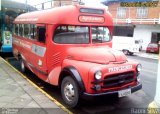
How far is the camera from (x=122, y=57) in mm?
6230

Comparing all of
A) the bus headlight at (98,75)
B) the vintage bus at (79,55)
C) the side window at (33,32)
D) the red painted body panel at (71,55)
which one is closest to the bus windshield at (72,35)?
the vintage bus at (79,55)

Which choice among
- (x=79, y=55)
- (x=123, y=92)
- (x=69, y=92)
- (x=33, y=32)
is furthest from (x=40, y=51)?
(x=123, y=92)

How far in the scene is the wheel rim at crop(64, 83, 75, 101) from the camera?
6.07 metres

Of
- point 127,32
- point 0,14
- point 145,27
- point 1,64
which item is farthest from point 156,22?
point 1,64

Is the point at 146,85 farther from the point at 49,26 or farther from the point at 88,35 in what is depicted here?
the point at 49,26

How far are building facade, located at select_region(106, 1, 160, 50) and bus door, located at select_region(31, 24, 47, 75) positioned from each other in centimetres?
2525

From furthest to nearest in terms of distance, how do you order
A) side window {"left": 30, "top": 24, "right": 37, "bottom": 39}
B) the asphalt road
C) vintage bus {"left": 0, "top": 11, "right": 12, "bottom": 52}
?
vintage bus {"left": 0, "top": 11, "right": 12, "bottom": 52} → side window {"left": 30, "top": 24, "right": 37, "bottom": 39} → the asphalt road

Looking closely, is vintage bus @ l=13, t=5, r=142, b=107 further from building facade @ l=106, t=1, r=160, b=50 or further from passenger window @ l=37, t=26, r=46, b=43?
building facade @ l=106, t=1, r=160, b=50

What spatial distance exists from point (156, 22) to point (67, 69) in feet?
89.3

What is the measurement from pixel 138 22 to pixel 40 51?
1102 inches

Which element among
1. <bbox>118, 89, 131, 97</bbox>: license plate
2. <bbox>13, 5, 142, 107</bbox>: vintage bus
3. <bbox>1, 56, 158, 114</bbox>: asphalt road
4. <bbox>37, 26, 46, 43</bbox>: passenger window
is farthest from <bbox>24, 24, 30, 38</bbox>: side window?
<bbox>118, 89, 131, 97</bbox>: license plate

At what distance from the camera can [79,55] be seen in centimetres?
629

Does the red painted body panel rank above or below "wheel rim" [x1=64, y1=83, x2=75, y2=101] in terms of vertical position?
above

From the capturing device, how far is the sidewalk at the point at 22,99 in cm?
557
